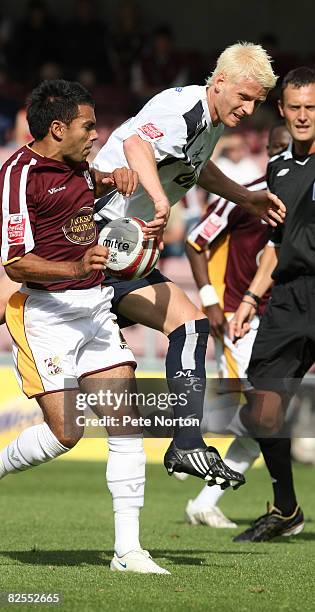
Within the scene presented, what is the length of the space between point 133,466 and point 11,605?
133cm

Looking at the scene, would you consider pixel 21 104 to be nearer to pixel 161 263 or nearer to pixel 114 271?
pixel 161 263

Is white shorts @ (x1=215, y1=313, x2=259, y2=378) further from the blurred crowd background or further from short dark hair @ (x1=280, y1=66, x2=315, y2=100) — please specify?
the blurred crowd background

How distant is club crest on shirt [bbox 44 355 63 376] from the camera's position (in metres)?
6.21

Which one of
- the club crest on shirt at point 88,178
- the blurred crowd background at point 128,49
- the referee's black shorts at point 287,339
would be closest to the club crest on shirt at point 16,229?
the club crest on shirt at point 88,178

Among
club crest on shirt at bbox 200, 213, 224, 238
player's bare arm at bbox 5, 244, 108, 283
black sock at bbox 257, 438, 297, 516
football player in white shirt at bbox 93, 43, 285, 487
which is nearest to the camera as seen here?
player's bare arm at bbox 5, 244, 108, 283

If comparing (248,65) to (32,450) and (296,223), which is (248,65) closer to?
(296,223)

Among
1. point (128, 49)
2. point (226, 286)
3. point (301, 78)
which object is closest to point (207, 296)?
point (226, 286)

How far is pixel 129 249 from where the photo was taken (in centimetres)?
642

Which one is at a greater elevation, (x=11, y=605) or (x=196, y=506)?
(x=11, y=605)

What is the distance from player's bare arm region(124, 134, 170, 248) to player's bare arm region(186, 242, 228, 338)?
2552mm

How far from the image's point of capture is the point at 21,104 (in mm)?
17828

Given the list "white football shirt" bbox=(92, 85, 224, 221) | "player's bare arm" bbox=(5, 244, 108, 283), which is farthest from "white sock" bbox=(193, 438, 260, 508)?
"player's bare arm" bbox=(5, 244, 108, 283)

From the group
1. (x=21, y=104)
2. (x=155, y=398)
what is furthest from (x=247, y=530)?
(x=21, y=104)

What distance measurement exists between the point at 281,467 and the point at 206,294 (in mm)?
1606
